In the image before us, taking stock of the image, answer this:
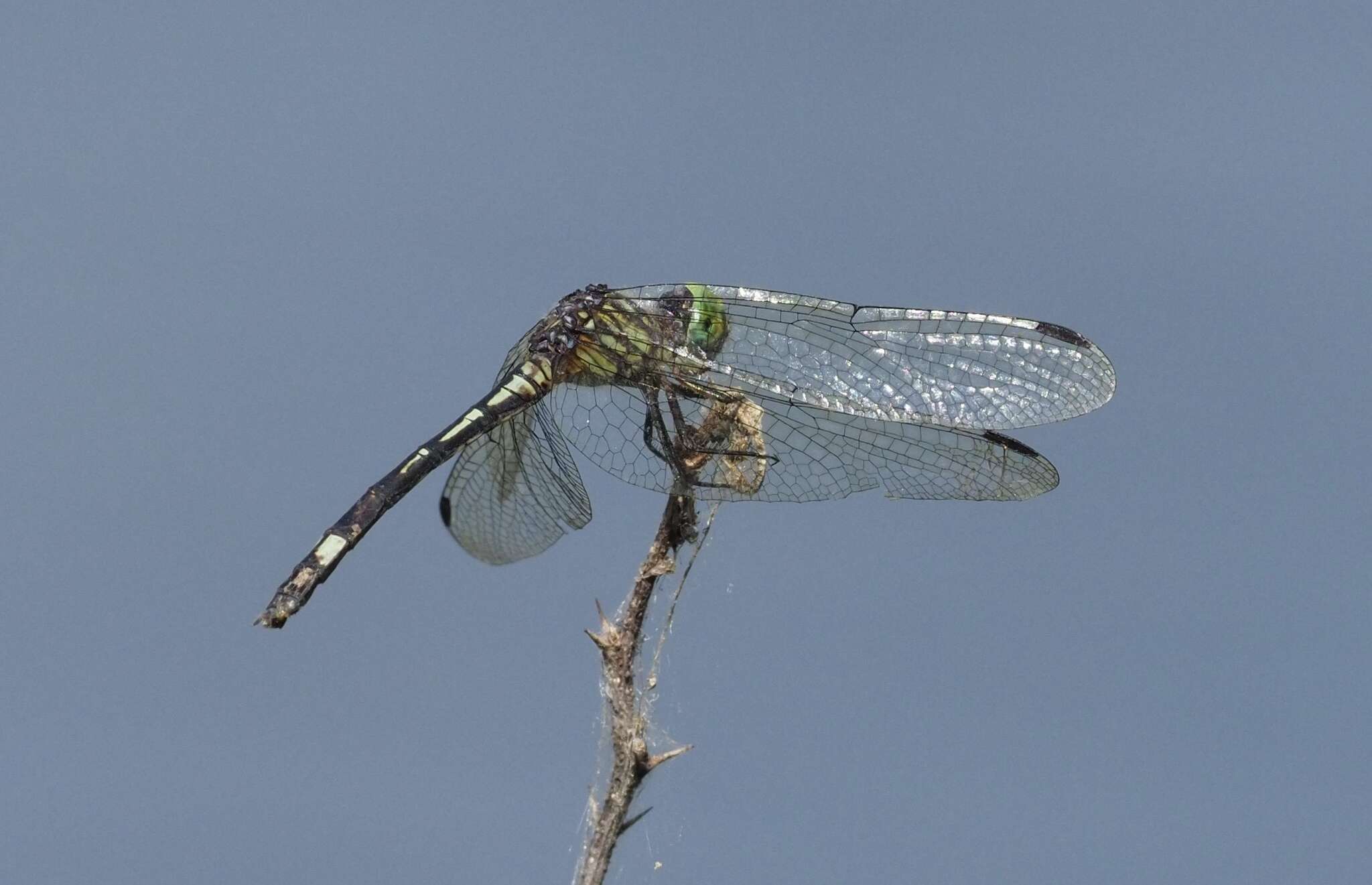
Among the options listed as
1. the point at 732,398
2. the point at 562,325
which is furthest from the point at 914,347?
the point at 562,325

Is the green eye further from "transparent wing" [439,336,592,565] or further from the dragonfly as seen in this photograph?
"transparent wing" [439,336,592,565]

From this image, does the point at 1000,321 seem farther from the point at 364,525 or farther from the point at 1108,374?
the point at 364,525

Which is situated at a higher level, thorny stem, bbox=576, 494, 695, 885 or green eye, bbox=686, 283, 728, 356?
green eye, bbox=686, 283, 728, 356

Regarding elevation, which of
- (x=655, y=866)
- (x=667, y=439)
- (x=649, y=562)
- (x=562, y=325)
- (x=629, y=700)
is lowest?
(x=655, y=866)

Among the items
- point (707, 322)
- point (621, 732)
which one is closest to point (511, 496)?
point (707, 322)

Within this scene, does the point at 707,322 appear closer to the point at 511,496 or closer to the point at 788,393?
the point at 788,393

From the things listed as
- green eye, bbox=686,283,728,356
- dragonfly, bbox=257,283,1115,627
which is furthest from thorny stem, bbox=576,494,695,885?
green eye, bbox=686,283,728,356

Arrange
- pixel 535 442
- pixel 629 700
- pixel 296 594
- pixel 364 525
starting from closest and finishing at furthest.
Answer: pixel 629 700, pixel 296 594, pixel 364 525, pixel 535 442

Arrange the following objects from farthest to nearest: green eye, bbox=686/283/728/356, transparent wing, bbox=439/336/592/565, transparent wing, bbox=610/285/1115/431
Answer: transparent wing, bbox=439/336/592/565, green eye, bbox=686/283/728/356, transparent wing, bbox=610/285/1115/431
